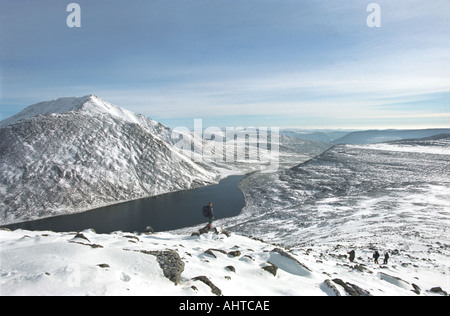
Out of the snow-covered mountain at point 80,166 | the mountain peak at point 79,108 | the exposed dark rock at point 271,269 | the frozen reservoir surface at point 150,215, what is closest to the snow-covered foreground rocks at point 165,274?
the exposed dark rock at point 271,269

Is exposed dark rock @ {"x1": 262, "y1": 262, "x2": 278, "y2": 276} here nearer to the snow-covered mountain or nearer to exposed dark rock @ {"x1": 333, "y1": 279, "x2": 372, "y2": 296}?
exposed dark rock @ {"x1": 333, "y1": 279, "x2": 372, "y2": 296}

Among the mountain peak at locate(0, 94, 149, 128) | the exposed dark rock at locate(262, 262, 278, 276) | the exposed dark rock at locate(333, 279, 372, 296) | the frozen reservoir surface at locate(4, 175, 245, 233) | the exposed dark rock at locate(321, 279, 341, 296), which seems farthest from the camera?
the mountain peak at locate(0, 94, 149, 128)

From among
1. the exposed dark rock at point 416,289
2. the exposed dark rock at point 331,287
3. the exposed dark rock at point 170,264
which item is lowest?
the exposed dark rock at point 416,289

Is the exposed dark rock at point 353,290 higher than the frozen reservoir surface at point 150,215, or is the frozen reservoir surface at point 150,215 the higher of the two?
the exposed dark rock at point 353,290

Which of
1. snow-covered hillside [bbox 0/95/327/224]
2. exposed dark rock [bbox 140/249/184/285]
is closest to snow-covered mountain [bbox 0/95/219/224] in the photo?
snow-covered hillside [bbox 0/95/327/224]

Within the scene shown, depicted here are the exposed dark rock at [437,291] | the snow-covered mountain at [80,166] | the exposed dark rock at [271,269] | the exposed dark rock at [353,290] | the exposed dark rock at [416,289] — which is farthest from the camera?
the snow-covered mountain at [80,166]

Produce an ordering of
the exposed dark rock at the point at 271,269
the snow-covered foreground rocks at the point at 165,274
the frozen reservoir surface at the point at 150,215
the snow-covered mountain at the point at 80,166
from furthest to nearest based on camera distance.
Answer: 1. the snow-covered mountain at the point at 80,166
2. the frozen reservoir surface at the point at 150,215
3. the exposed dark rock at the point at 271,269
4. the snow-covered foreground rocks at the point at 165,274

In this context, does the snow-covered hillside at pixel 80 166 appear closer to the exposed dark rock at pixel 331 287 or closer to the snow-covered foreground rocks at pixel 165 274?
the snow-covered foreground rocks at pixel 165 274
